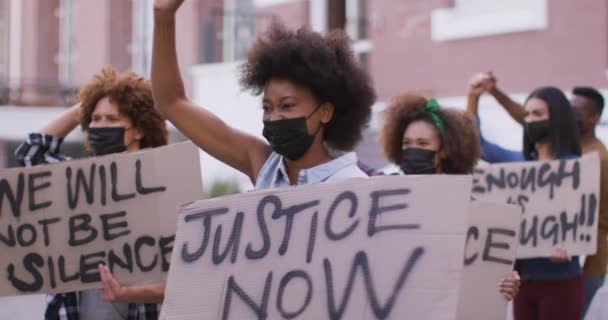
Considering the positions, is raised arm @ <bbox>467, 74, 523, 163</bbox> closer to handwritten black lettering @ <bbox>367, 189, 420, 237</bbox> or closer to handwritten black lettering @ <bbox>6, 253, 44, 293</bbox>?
handwritten black lettering @ <bbox>6, 253, 44, 293</bbox>

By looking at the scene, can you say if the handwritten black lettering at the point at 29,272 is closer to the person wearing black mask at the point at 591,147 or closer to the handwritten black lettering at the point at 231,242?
the handwritten black lettering at the point at 231,242

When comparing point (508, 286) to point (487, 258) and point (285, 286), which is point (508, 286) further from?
point (285, 286)

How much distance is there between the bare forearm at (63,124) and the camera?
529cm

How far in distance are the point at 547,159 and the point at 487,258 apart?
1.65m

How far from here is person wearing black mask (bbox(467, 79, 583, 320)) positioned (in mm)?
5602

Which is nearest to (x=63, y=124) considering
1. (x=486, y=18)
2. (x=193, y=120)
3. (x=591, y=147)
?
(x=193, y=120)

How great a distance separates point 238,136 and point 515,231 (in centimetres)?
162

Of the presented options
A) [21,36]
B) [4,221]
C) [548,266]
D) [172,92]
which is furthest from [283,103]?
[21,36]

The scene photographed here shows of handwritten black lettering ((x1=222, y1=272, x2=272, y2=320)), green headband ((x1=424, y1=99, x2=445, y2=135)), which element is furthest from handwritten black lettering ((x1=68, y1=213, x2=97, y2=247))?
green headband ((x1=424, y1=99, x2=445, y2=135))

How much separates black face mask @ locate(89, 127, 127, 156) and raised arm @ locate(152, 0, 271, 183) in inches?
46.4

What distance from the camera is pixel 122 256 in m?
4.30

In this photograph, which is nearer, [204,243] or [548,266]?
[204,243]

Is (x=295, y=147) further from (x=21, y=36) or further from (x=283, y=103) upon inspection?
(x=21, y=36)

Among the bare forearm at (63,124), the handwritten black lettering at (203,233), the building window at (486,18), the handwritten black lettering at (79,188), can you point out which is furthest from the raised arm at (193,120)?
the building window at (486,18)
